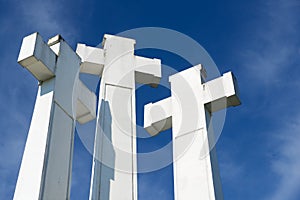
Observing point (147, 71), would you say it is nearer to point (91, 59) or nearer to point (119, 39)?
point (119, 39)

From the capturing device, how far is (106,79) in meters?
5.46

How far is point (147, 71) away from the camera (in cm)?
580

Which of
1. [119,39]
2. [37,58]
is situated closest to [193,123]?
[119,39]

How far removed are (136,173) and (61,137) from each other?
1.11 m

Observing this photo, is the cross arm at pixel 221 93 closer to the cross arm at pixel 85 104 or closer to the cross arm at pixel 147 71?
the cross arm at pixel 147 71

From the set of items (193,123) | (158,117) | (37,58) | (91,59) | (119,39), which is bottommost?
A: (193,123)

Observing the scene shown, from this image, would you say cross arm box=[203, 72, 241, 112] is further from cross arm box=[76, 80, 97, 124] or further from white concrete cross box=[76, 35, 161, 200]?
cross arm box=[76, 80, 97, 124]

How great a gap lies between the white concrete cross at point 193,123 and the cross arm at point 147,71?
0.89 feet

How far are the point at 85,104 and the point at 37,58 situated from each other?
3.45ft

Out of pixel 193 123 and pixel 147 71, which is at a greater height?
pixel 147 71

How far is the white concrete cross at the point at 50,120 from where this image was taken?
3.64 m

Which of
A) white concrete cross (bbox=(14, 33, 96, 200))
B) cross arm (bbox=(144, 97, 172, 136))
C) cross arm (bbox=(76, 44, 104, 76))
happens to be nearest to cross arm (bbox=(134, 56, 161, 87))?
cross arm (bbox=(144, 97, 172, 136))

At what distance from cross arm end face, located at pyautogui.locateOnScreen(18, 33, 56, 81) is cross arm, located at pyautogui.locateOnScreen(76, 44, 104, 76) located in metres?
1.13

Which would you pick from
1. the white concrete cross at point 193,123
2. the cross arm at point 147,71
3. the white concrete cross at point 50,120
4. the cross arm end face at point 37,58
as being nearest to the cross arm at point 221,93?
the white concrete cross at point 193,123
